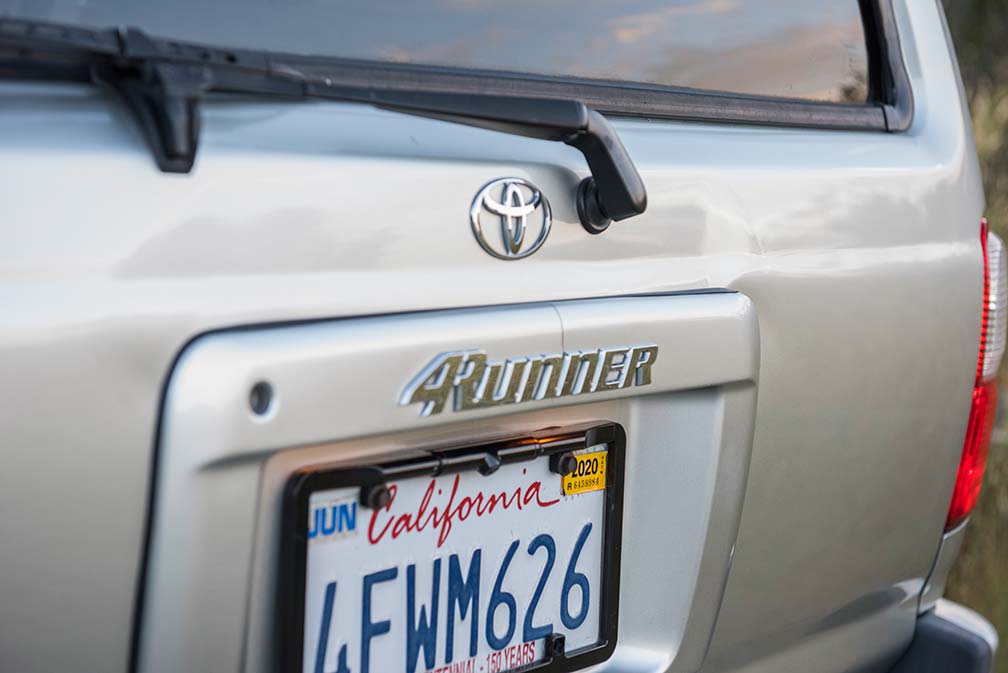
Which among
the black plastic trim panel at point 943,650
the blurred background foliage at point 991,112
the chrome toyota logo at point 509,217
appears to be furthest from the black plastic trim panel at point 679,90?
the blurred background foliage at point 991,112

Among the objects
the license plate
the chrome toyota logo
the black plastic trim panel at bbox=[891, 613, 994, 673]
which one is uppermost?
the chrome toyota logo

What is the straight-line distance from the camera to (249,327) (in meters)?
1.16

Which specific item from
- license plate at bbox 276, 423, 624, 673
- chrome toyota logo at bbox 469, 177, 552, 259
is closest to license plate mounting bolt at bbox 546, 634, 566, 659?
license plate at bbox 276, 423, 624, 673

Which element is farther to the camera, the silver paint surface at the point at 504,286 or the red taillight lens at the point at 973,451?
the red taillight lens at the point at 973,451

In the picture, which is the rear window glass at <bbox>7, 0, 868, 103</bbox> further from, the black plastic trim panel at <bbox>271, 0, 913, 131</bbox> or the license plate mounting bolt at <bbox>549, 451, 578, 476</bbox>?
the license plate mounting bolt at <bbox>549, 451, 578, 476</bbox>

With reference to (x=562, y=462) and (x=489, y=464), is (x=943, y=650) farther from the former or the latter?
(x=489, y=464)

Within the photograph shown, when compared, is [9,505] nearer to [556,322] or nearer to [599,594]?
[556,322]

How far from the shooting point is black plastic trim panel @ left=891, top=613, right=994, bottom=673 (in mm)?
2059

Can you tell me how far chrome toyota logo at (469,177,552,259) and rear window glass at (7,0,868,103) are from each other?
0.61 feet

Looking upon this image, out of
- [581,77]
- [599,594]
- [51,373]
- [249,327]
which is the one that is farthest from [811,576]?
[51,373]

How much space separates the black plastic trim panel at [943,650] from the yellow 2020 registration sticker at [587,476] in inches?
35.1

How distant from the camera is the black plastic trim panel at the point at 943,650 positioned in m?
2.06

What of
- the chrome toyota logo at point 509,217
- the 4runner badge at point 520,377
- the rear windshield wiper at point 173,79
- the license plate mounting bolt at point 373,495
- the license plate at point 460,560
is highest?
the rear windshield wiper at point 173,79

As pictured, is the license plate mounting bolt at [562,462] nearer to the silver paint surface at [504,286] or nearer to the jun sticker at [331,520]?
the silver paint surface at [504,286]
